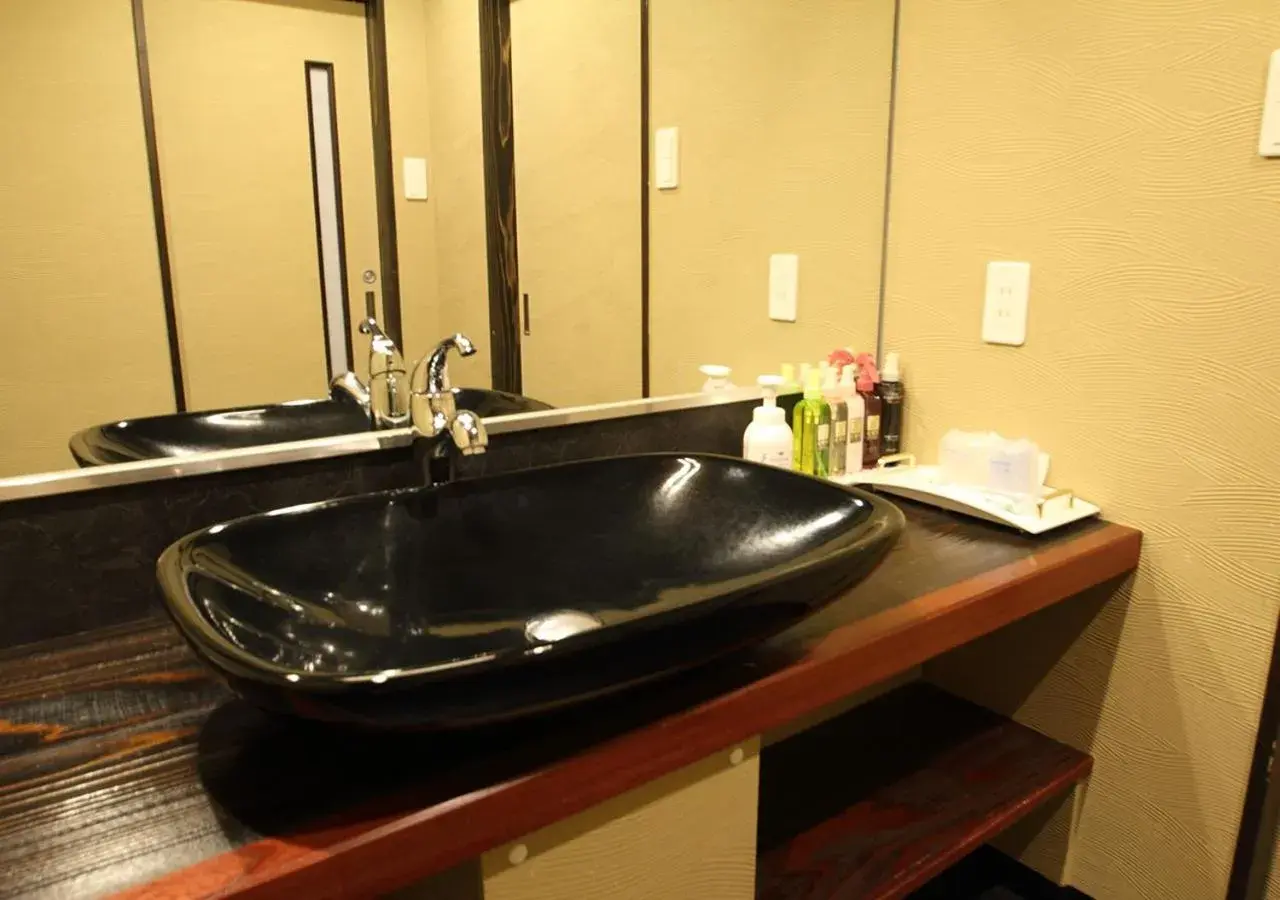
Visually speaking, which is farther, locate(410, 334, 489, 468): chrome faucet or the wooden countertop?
locate(410, 334, 489, 468): chrome faucet

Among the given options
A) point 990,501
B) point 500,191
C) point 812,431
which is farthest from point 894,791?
point 500,191

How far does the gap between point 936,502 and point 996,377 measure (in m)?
0.24

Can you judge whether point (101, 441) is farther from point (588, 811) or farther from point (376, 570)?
point (588, 811)

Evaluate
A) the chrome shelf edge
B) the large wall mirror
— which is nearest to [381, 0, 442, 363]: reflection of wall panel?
the large wall mirror

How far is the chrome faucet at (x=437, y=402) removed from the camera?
1152 millimetres

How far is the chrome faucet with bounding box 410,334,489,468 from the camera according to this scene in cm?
115

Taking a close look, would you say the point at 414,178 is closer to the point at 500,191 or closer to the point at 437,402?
the point at 500,191

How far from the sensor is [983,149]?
1.46m

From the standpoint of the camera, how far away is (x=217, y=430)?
1.10 m

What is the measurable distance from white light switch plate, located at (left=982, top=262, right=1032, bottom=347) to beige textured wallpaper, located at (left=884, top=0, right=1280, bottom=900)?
0.02 m

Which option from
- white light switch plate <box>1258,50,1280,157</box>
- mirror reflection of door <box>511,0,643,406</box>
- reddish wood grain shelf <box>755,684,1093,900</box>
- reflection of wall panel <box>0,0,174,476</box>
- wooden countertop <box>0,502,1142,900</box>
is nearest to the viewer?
wooden countertop <box>0,502,1142,900</box>

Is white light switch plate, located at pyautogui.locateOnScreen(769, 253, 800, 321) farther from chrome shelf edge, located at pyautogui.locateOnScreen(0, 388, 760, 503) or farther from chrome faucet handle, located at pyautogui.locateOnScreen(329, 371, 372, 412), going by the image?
chrome faucet handle, located at pyautogui.locateOnScreen(329, 371, 372, 412)

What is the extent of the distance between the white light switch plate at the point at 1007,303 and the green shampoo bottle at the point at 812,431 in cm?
29

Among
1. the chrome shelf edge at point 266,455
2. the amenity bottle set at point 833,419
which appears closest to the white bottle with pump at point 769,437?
the amenity bottle set at point 833,419
